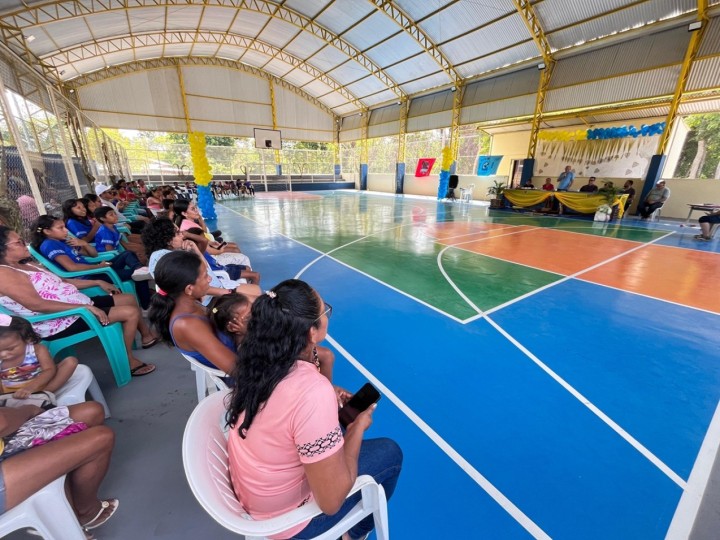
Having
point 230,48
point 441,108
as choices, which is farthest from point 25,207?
point 230,48

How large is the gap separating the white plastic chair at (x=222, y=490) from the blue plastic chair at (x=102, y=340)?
173 centimetres

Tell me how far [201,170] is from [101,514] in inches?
398

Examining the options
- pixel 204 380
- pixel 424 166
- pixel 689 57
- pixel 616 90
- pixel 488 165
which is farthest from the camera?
pixel 424 166

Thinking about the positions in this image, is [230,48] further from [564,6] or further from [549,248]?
[549,248]

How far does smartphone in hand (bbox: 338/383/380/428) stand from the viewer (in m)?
1.24

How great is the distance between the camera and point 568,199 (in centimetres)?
1151

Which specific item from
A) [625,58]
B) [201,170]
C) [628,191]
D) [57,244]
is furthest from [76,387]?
[625,58]

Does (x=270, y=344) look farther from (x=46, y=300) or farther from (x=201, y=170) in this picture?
(x=201, y=170)

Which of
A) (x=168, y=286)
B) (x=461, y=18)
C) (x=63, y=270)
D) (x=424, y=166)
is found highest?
(x=461, y=18)

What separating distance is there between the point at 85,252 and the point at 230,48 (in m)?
19.6

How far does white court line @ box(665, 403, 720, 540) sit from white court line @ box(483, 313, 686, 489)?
62 mm

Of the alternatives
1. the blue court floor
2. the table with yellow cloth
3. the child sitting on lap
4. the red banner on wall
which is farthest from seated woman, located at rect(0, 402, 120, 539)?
the red banner on wall

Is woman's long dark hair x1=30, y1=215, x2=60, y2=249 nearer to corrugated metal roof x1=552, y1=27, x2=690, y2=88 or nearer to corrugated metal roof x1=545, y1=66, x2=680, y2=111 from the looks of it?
corrugated metal roof x1=545, y1=66, x2=680, y2=111

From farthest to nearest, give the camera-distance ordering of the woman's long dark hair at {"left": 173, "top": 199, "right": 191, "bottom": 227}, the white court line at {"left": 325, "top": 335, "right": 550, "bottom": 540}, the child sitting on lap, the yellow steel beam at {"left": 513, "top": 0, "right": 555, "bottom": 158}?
the yellow steel beam at {"left": 513, "top": 0, "right": 555, "bottom": 158} → the woman's long dark hair at {"left": 173, "top": 199, "right": 191, "bottom": 227} → the child sitting on lap → the white court line at {"left": 325, "top": 335, "right": 550, "bottom": 540}
